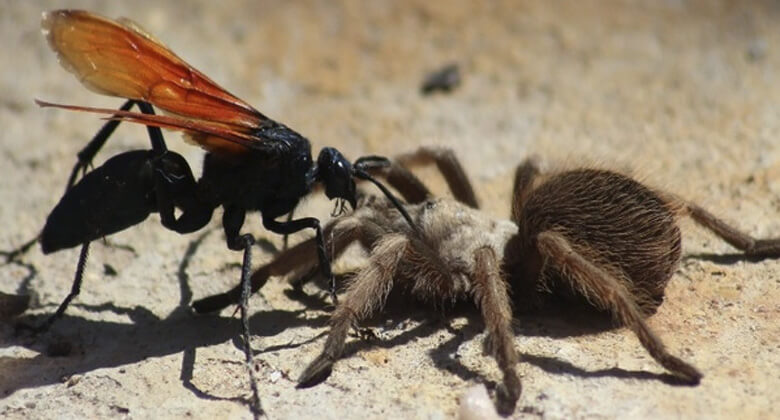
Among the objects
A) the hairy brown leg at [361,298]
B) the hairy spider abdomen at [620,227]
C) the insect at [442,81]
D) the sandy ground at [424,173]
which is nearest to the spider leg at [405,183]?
the sandy ground at [424,173]

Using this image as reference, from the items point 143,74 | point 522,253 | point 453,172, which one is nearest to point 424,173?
point 453,172

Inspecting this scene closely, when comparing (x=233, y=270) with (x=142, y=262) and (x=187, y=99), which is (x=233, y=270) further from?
(x=187, y=99)

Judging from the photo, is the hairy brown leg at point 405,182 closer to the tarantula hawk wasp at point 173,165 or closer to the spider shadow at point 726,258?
the tarantula hawk wasp at point 173,165

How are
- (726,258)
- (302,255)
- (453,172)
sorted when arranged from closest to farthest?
(302,255)
(726,258)
(453,172)

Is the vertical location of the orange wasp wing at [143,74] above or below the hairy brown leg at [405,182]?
above

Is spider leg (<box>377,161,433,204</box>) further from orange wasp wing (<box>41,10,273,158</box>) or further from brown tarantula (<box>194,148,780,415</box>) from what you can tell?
orange wasp wing (<box>41,10,273,158</box>)

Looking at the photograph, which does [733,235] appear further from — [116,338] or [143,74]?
[116,338]

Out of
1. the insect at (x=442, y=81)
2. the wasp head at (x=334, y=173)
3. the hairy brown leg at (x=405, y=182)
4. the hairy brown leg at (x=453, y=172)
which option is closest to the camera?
the wasp head at (x=334, y=173)

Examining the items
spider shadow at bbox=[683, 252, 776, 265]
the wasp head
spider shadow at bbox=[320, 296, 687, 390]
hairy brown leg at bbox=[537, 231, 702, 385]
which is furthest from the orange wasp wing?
spider shadow at bbox=[683, 252, 776, 265]
